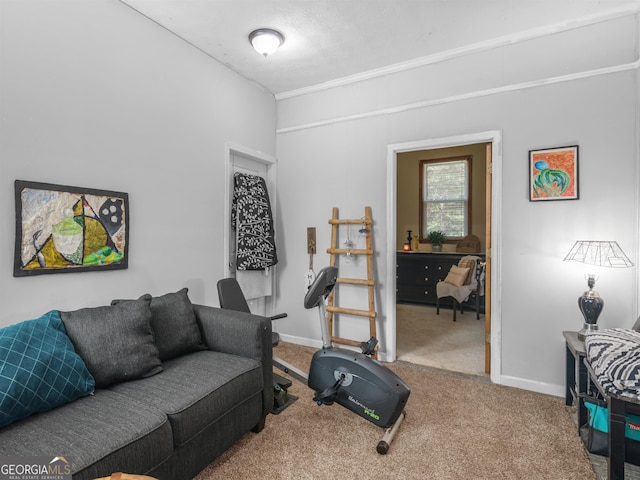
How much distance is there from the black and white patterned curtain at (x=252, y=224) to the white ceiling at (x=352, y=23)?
3.81ft

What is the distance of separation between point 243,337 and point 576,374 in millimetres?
2136

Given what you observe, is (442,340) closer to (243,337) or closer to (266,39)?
(243,337)

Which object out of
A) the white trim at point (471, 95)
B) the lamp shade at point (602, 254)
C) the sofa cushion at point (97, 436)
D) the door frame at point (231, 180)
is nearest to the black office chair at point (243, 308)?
the door frame at point (231, 180)

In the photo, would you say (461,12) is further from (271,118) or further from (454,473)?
(454,473)

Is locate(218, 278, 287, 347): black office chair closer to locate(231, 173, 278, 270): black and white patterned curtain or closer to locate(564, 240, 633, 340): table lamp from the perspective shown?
locate(231, 173, 278, 270): black and white patterned curtain

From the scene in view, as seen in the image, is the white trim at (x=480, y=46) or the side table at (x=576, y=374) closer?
the side table at (x=576, y=374)

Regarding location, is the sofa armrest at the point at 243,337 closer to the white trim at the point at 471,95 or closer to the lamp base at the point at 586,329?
the lamp base at the point at 586,329

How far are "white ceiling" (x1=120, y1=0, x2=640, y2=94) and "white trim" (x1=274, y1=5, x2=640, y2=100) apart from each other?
0.10ft

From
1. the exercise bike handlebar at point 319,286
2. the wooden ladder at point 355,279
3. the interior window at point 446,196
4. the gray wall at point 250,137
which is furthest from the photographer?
the interior window at point 446,196

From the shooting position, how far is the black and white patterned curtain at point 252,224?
3.37 metres

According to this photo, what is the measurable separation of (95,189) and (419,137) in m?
2.68

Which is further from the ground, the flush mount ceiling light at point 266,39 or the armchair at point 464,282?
the flush mount ceiling light at point 266,39

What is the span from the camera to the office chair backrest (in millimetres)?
2580

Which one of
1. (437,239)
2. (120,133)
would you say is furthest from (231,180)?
(437,239)
